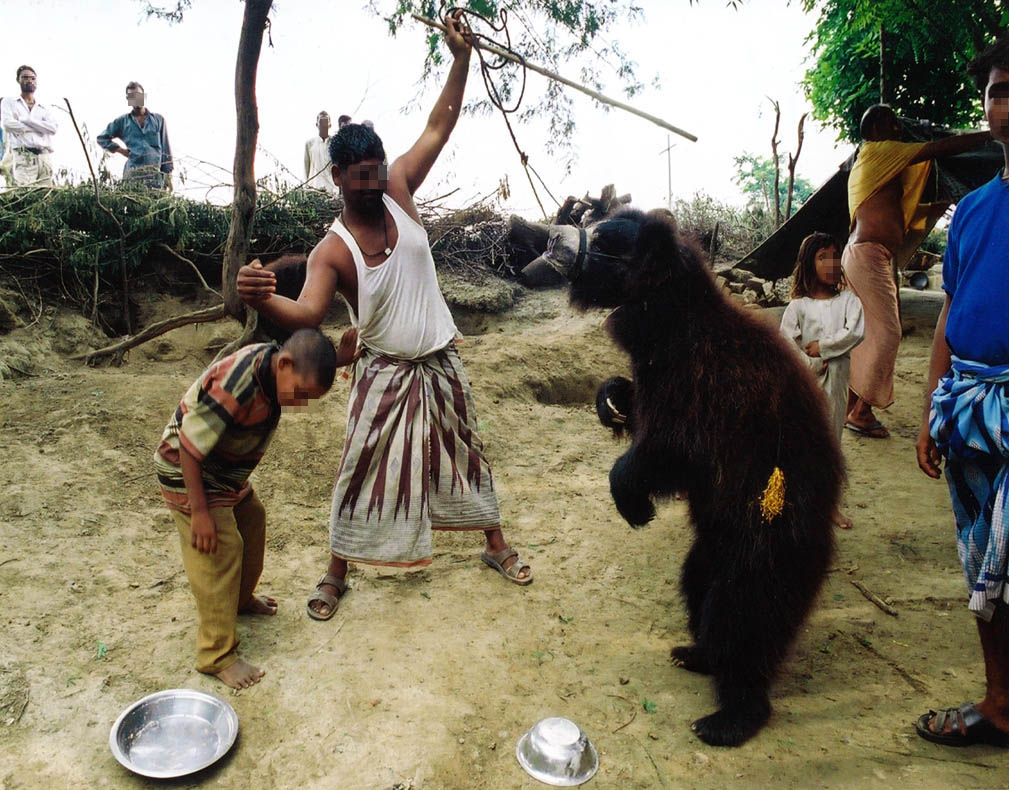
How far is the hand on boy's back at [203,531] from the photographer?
2287 millimetres

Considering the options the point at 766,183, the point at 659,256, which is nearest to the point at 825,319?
the point at 659,256

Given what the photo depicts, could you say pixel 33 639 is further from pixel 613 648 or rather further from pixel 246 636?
pixel 613 648

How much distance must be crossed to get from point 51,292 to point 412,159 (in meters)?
4.87

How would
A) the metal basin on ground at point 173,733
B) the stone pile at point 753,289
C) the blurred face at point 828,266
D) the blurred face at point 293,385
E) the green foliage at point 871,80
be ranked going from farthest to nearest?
the green foliage at point 871,80 → the stone pile at point 753,289 → the blurred face at point 828,266 → the blurred face at point 293,385 → the metal basin on ground at point 173,733

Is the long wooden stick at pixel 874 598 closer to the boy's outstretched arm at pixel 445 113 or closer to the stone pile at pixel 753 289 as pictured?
the boy's outstretched arm at pixel 445 113

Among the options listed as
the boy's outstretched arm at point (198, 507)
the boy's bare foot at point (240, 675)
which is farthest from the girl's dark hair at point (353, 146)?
the boy's bare foot at point (240, 675)

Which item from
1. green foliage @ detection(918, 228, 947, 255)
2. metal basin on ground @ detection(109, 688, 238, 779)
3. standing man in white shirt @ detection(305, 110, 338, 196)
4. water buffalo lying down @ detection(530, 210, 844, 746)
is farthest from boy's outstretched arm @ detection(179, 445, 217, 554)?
green foliage @ detection(918, 228, 947, 255)

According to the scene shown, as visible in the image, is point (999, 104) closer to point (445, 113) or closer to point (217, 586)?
point (445, 113)

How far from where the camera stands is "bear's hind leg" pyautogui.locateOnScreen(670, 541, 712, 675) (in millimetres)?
2598

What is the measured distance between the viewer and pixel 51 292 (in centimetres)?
608

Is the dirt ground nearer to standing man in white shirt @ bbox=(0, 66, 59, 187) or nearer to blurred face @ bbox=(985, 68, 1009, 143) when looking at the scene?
blurred face @ bbox=(985, 68, 1009, 143)

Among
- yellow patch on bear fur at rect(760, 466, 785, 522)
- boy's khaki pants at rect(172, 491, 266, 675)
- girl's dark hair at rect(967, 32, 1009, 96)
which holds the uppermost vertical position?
girl's dark hair at rect(967, 32, 1009, 96)

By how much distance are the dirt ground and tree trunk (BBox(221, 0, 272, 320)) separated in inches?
44.7

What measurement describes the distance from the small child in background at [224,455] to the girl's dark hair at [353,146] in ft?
2.67
